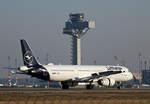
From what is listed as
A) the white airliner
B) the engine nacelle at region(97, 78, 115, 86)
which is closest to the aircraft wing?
the white airliner

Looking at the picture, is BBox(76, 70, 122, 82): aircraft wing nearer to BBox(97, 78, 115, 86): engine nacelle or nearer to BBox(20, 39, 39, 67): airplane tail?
BBox(97, 78, 115, 86): engine nacelle

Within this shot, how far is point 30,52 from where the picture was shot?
3873 inches

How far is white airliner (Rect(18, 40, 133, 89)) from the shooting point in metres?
95.6

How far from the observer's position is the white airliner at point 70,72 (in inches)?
3762

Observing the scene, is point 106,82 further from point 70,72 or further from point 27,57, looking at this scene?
point 27,57

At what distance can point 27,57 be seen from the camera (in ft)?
320

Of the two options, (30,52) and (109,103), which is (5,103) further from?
(30,52)

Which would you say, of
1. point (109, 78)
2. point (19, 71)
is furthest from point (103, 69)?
point (19, 71)

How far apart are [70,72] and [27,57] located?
332 inches

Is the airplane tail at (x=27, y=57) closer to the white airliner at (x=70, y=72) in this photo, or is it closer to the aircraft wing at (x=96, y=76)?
the white airliner at (x=70, y=72)

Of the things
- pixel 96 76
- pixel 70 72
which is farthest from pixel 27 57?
pixel 96 76

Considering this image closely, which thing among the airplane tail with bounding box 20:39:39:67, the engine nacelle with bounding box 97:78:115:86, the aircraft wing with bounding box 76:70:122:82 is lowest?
the engine nacelle with bounding box 97:78:115:86

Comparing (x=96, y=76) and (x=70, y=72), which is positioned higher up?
(x=70, y=72)

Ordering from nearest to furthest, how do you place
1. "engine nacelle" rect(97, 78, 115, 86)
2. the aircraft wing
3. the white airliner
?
the white airliner
the aircraft wing
"engine nacelle" rect(97, 78, 115, 86)
